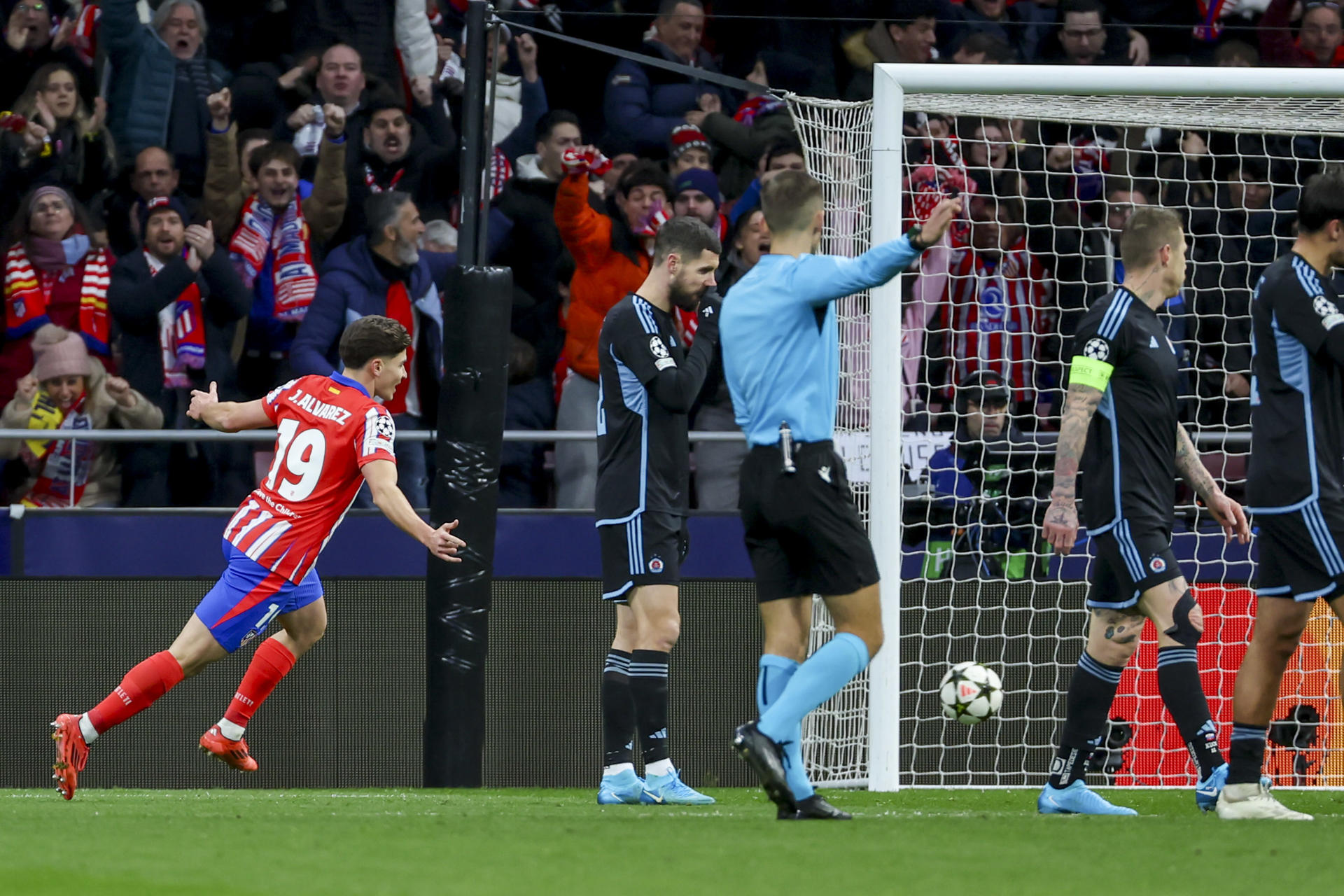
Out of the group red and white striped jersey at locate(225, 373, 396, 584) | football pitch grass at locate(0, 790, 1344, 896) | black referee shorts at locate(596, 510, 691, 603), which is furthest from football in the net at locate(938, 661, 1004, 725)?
red and white striped jersey at locate(225, 373, 396, 584)

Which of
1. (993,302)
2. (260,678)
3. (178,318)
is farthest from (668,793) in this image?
(178,318)

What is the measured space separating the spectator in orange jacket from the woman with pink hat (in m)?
2.40

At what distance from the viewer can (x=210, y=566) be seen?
28.0 feet

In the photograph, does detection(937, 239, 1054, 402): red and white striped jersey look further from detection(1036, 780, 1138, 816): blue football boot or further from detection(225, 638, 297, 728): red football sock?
detection(225, 638, 297, 728): red football sock

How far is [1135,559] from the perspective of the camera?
5.82 metres

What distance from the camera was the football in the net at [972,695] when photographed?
21.9 feet

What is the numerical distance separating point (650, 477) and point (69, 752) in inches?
87.1

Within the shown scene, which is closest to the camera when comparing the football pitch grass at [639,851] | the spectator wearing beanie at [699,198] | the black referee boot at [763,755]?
the football pitch grass at [639,851]

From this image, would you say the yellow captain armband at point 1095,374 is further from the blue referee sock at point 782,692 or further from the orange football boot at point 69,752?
the orange football boot at point 69,752

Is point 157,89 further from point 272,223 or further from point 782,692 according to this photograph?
point 782,692

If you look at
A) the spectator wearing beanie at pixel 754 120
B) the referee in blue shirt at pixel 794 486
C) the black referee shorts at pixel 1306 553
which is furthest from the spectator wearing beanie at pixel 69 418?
the black referee shorts at pixel 1306 553

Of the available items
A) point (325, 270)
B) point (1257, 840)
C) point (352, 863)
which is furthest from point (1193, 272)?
point (352, 863)

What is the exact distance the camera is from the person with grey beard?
957 cm

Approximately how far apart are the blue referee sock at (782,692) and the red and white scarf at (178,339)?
5.08 m
